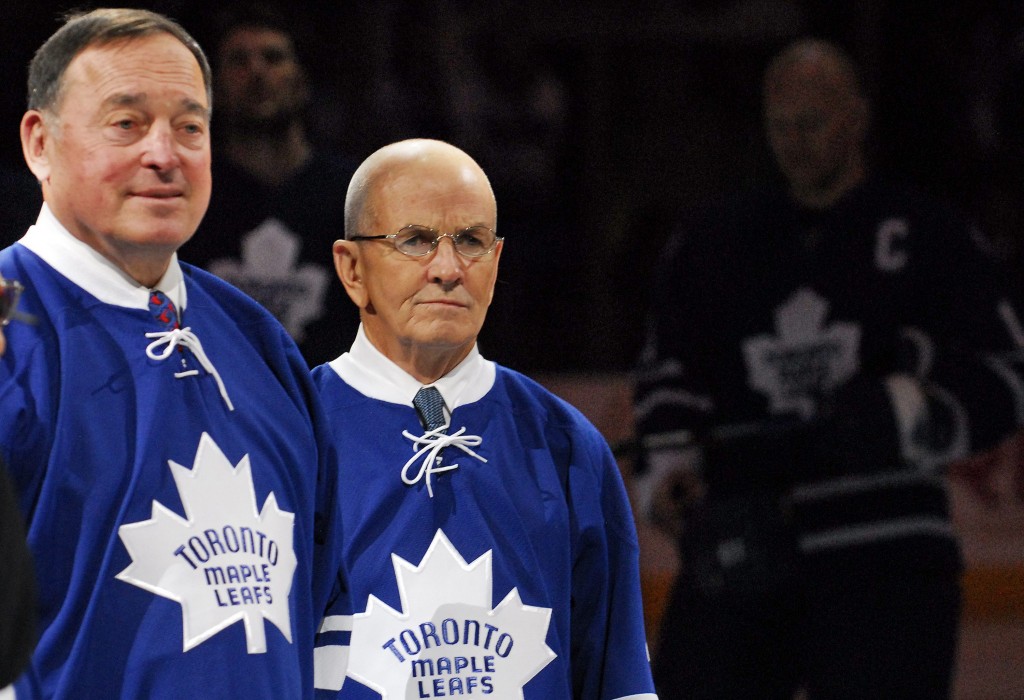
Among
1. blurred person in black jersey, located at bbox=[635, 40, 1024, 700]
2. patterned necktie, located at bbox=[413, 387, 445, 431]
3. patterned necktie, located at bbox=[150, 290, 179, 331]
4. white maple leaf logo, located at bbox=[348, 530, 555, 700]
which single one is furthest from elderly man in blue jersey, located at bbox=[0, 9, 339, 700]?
blurred person in black jersey, located at bbox=[635, 40, 1024, 700]

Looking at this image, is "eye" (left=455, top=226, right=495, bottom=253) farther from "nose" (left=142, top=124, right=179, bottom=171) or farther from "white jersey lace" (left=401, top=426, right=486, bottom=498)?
"nose" (left=142, top=124, right=179, bottom=171)

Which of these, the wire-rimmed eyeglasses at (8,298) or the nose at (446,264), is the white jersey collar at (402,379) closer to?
the nose at (446,264)

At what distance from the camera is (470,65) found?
6816 millimetres

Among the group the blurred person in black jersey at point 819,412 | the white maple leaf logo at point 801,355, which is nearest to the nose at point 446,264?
the blurred person in black jersey at point 819,412

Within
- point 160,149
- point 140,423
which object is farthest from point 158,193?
point 140,423

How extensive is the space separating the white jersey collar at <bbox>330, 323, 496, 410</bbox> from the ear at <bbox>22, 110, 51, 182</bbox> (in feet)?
1.84

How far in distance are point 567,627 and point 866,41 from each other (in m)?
5.37

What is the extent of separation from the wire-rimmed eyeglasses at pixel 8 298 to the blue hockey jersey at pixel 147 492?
7 centimetres

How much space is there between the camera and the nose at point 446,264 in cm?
225

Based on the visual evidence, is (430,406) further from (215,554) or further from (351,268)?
(215,554)

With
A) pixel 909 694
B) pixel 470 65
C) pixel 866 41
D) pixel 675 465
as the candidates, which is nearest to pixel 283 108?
pixel 675 465

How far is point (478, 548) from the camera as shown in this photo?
2189 millimetres

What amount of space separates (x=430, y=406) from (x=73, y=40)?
→ 696 millimetres

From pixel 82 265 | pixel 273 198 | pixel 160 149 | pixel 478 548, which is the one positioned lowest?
pixel 478 548
